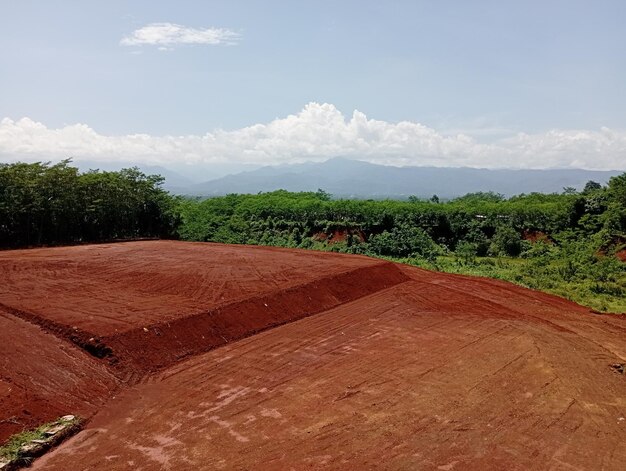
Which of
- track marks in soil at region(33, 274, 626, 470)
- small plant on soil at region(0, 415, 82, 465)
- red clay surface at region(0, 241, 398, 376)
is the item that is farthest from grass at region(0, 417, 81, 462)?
red clay surface at region(0, 241, 398, 376)

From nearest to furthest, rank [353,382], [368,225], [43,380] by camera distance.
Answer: [43,380]
[353,382]
[368,225]

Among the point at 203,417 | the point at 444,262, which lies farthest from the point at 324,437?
the point at 444,262

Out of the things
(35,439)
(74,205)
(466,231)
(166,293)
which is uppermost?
(74,205)

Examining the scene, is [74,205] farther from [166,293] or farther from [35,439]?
[35,439]

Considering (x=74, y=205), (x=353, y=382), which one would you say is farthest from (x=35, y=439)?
(x=74, y=205)

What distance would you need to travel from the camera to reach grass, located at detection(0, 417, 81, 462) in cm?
765

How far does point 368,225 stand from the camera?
37.6m

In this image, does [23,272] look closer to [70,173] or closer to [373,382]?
[70,173]

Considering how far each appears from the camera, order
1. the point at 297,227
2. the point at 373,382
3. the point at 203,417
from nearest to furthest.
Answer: the point at 203,417, the point at 373,382, the point at 297,227

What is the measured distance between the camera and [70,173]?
29797 mm

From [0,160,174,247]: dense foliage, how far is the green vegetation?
0.06m

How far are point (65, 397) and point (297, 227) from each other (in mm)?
29801

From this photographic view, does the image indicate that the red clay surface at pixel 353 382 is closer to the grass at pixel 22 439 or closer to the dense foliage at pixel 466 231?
the grass at pixel 22 439

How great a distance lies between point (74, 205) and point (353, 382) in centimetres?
2522
